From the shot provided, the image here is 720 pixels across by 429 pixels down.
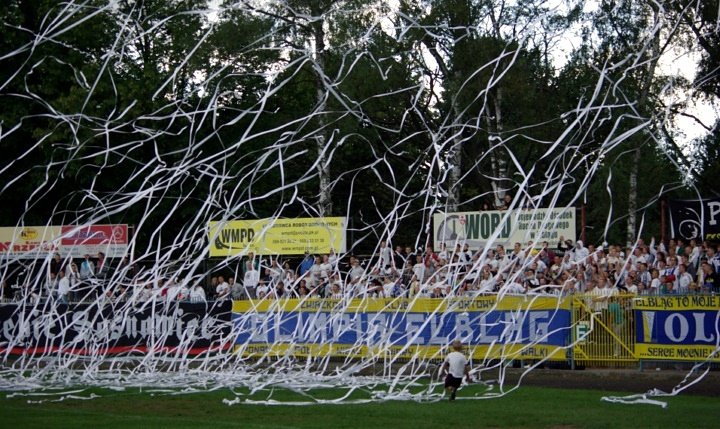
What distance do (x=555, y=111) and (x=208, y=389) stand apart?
60.9 ft

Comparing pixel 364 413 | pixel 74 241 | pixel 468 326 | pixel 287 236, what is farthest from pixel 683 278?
pixel 74 241

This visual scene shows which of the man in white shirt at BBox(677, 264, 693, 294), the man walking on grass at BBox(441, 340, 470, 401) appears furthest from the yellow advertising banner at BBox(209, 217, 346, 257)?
the man walking on grass at BBox(441, 340, 470, 401)

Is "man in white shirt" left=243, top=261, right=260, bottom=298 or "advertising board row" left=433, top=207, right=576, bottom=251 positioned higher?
"advertising board row" left=433, top=207, right=576, bottom=251

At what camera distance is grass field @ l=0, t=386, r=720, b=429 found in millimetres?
13008

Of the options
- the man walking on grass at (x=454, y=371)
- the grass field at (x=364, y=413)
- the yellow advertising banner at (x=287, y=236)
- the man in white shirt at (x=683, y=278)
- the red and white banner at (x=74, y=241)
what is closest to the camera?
the grass field at (x=364, y=413)

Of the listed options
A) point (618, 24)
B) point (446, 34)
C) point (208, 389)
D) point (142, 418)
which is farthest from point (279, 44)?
point (142, 418)

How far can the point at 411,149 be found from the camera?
37344 millimetres

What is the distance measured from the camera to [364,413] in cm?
1413

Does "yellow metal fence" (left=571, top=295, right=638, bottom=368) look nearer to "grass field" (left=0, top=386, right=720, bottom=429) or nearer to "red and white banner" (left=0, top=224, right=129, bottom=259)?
"grass field" (left=0, top=386, right=720, bottom=429)

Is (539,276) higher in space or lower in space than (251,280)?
higher

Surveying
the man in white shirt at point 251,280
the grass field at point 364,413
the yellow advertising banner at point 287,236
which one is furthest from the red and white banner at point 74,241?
the grass field at point 364,413

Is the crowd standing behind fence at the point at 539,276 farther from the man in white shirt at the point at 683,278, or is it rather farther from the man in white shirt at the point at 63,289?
the man in white shirt at the point at 63,289

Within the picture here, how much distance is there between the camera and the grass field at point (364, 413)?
13.0 m

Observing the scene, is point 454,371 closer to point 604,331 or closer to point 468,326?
point 468,326
